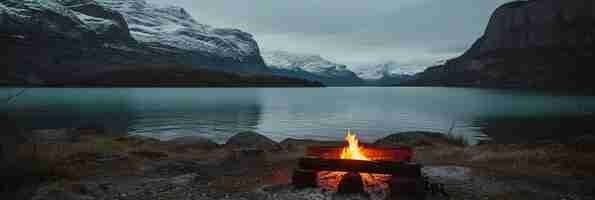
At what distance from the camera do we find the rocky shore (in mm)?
11297

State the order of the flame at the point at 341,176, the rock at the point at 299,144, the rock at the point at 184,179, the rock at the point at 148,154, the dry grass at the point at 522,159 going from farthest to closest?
the rock at the point at 299,144 < the rock at the point at 148,154 < the dry grass at the point at 522,159 < the rock at the point at 184,179 < the flame at the point at 341,176


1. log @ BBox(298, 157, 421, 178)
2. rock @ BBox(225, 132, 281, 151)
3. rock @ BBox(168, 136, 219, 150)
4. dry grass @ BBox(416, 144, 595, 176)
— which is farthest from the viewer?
rock @ BBox(225, 132, 281, 151)

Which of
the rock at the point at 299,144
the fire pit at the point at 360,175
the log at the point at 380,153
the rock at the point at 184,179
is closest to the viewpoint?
the fire pit at the point at 360,175

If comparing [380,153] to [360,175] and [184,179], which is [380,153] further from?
[184,179]

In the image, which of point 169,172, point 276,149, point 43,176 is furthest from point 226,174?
point 276,149

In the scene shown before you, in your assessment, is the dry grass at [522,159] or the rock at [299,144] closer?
the dry grass at [522,159]

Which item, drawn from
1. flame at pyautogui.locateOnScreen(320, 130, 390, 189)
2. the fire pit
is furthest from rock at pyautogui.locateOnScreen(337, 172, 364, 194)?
flame at pyautogui.locateOnScreen(320, 130, 390, 189)

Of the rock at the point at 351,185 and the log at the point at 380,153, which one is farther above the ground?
the log at the point at 380,153

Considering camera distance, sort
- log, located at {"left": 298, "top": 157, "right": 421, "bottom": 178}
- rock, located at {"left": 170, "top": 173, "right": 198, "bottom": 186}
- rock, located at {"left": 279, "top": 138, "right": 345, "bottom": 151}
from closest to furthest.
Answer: log, located at {"left": 298, "top": 157, "right": 421, "bottom": 178} → rock, located at {"left": 170, "top": 173, "right": 198, "bottom": 186} → rock, located at {"left": 279, "top": 138, "right": 345, "bottom": 151}

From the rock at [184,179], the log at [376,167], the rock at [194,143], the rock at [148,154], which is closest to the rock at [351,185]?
the log at [376,167]

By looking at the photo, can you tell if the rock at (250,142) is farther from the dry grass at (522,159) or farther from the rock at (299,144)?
the dry grass at (522,159)

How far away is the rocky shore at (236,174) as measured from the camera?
37.1 ft

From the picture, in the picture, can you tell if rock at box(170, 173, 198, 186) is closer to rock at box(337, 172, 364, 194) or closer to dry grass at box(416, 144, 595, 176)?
rock at box(337, 172, 364, 194)

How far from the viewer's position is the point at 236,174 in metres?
14.8
